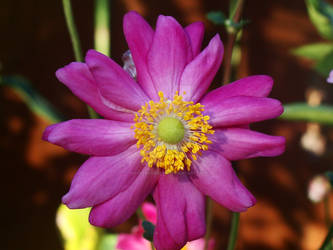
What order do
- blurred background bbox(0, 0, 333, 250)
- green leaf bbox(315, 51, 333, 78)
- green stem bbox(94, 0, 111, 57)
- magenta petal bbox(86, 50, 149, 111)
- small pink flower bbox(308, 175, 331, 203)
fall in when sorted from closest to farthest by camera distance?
magenta petal bbox(86, 50, 149, 111) → green stem bbox(94, 0, 111, 57) → green leaf bbox(315, 51, 333, 78) → small pink flower bbox(308, 175, 331, 203) → blurred background bbox(0, 0, 333, 250)

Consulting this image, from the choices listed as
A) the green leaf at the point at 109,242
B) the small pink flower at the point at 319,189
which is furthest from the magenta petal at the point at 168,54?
the small pink flower at the point at 319,189

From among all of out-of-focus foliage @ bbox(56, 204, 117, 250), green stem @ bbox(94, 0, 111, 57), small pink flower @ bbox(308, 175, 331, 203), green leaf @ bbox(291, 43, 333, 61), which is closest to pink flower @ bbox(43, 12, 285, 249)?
green stem @ bbox(94, 0, 111, 57)

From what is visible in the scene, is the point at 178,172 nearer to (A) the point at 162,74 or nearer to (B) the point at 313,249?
(A) the point at 162,74

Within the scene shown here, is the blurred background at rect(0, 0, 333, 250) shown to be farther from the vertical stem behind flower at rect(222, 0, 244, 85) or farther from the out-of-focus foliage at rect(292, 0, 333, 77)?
the vertical stem behind flower at rect(222, 0, 244, 85)

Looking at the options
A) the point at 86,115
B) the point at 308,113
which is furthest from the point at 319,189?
the point at 86,115

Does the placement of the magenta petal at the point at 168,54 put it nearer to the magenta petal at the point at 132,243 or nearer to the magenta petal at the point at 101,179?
the magenta petal at the point at 101,179

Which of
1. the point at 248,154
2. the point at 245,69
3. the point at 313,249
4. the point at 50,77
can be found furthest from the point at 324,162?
the point at 248,154
